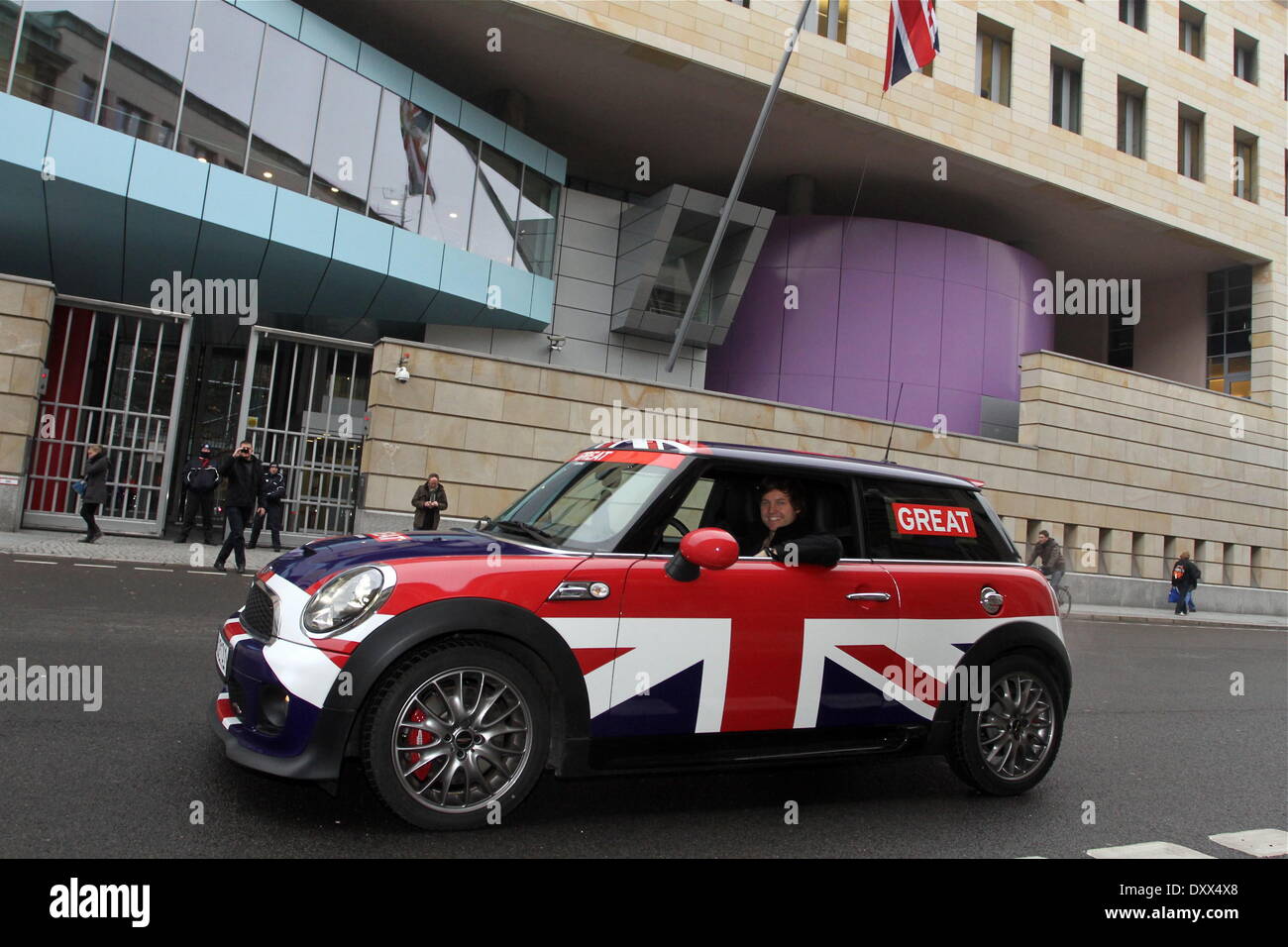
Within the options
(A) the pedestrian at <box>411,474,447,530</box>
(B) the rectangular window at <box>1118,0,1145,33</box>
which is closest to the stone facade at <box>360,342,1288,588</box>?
(A) the pedestrian at <box>411,474,447,530</box>

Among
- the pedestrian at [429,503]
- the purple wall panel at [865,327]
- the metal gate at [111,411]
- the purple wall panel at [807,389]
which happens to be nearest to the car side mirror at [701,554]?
the pedestrian at [429,503]

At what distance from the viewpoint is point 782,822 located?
13.9 feet

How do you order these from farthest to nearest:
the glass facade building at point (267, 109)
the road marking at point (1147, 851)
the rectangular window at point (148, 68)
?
the rectangular window at point (148, 68)
the glass facade building at point (267, 109)
the road marking at point (1147, 851)

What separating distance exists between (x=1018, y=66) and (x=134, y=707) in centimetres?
2956

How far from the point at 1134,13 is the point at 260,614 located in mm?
36153

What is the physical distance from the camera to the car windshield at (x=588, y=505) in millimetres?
4109

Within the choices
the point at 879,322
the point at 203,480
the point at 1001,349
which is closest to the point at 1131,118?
the point at 1001,349

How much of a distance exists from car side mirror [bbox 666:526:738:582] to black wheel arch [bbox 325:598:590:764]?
2.02 ft

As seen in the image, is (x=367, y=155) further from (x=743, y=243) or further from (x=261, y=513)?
(x=743, y=243)

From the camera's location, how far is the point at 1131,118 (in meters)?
30.5

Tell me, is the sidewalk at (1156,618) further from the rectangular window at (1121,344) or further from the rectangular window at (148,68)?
the rectangular window at (148,68)

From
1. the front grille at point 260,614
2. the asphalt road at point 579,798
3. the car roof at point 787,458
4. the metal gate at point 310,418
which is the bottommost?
the asphalt road at point 579,798

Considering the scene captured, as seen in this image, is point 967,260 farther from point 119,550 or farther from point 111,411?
point 119,550

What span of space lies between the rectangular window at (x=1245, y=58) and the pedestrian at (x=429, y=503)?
110 feet
